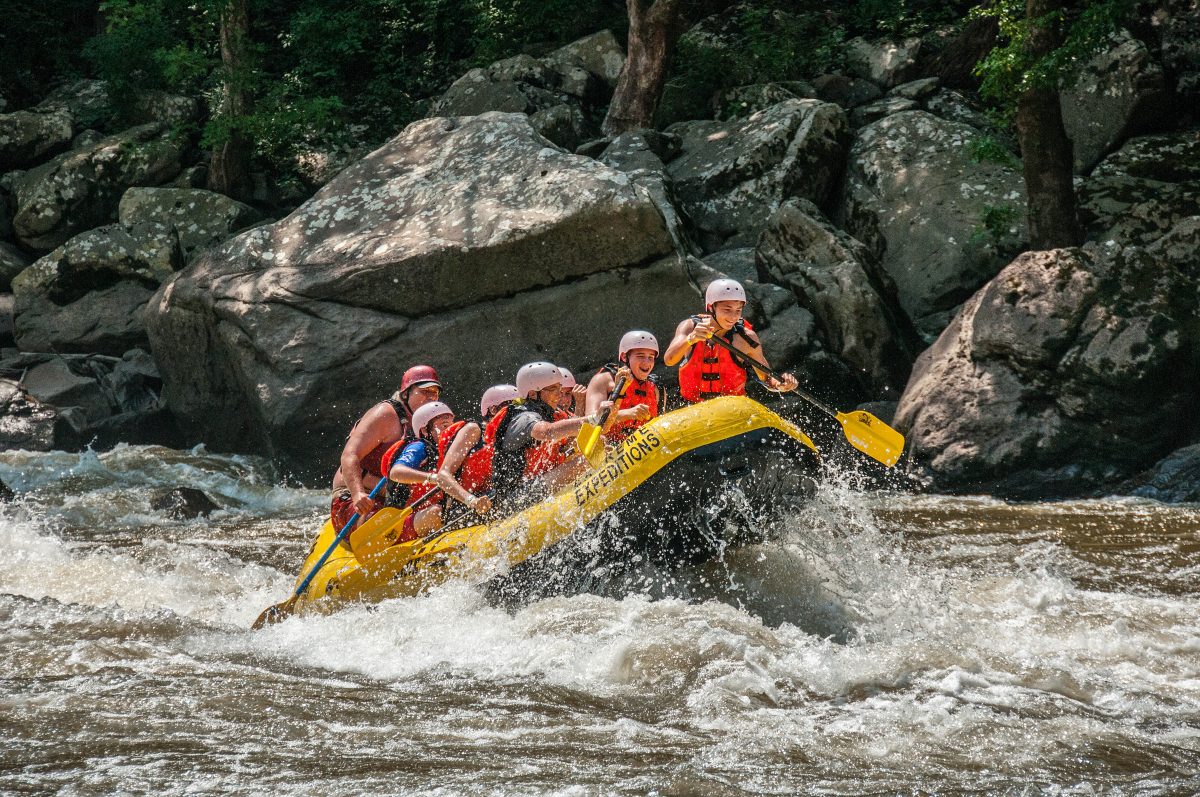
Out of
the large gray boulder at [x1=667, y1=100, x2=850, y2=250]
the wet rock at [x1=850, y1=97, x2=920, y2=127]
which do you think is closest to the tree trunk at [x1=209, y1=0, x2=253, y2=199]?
the large gray boulder at [x1=667, y1=100, x2=850, y2=250]

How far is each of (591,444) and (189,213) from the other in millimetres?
10431

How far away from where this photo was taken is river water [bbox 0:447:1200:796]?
3771 mm

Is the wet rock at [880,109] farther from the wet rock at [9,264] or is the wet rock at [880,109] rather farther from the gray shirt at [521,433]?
the wet rock at [9,264]

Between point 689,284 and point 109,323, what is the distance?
22.7ft

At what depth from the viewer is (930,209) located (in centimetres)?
1216

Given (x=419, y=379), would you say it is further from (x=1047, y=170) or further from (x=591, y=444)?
(x=1047, y=170)

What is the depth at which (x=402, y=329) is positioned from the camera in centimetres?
1024

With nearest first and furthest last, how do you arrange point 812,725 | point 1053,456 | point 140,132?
point 812,725, point 1053,456, point 140,132

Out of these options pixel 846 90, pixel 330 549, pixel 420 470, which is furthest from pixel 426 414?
pixel 846 90

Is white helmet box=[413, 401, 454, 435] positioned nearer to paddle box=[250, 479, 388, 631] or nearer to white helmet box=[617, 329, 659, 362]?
paddle box=[250, 479, 388, 631]

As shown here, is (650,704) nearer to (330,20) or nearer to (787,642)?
(787,642)

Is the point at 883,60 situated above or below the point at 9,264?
above

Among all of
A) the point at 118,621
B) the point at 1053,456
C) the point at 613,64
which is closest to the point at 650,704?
the point at 118,621

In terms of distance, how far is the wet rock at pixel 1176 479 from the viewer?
800cm
